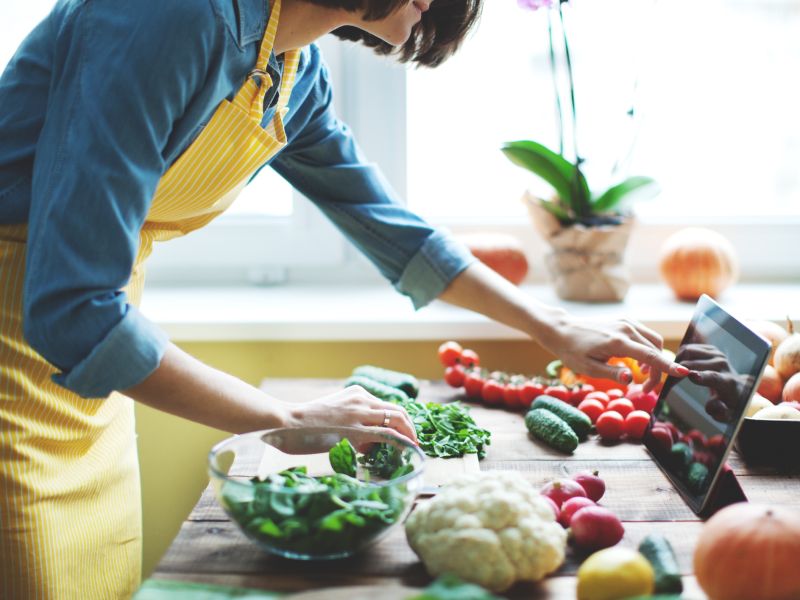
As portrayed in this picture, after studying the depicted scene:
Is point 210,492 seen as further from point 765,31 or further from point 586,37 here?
point 765,31

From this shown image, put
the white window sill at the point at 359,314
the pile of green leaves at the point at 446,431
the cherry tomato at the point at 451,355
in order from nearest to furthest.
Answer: the pile of green leaves at the point at 446,431
the cherry tomato at the point at 451,355
the white window sill at the point at 359,314

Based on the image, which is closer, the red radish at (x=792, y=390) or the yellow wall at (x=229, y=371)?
the red radish at (x=792, y=390)

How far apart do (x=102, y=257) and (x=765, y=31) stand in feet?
5.44

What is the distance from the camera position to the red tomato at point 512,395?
1.46 metres

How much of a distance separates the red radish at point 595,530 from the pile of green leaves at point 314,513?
0.64 feet

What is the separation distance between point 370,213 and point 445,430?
374mm

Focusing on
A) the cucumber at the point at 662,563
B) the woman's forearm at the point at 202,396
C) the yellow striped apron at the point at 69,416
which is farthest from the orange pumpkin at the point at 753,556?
the yellow striped apron at the point at 69,416

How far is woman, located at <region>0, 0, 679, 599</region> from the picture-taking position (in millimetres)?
848

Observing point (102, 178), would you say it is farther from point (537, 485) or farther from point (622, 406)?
point (622, 406)

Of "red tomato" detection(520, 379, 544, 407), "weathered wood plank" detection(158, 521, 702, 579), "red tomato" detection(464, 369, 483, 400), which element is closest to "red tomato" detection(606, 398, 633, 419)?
"red tomato" detection(520, 379, 544, 407)

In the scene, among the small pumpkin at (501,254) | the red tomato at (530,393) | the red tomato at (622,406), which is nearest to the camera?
the red tomato at (622,406)

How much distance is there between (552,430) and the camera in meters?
1.27

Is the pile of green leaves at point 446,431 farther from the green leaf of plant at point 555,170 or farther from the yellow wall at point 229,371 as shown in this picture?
the green leaf of plant at point 555,170

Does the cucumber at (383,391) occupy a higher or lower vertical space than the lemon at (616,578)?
lower
